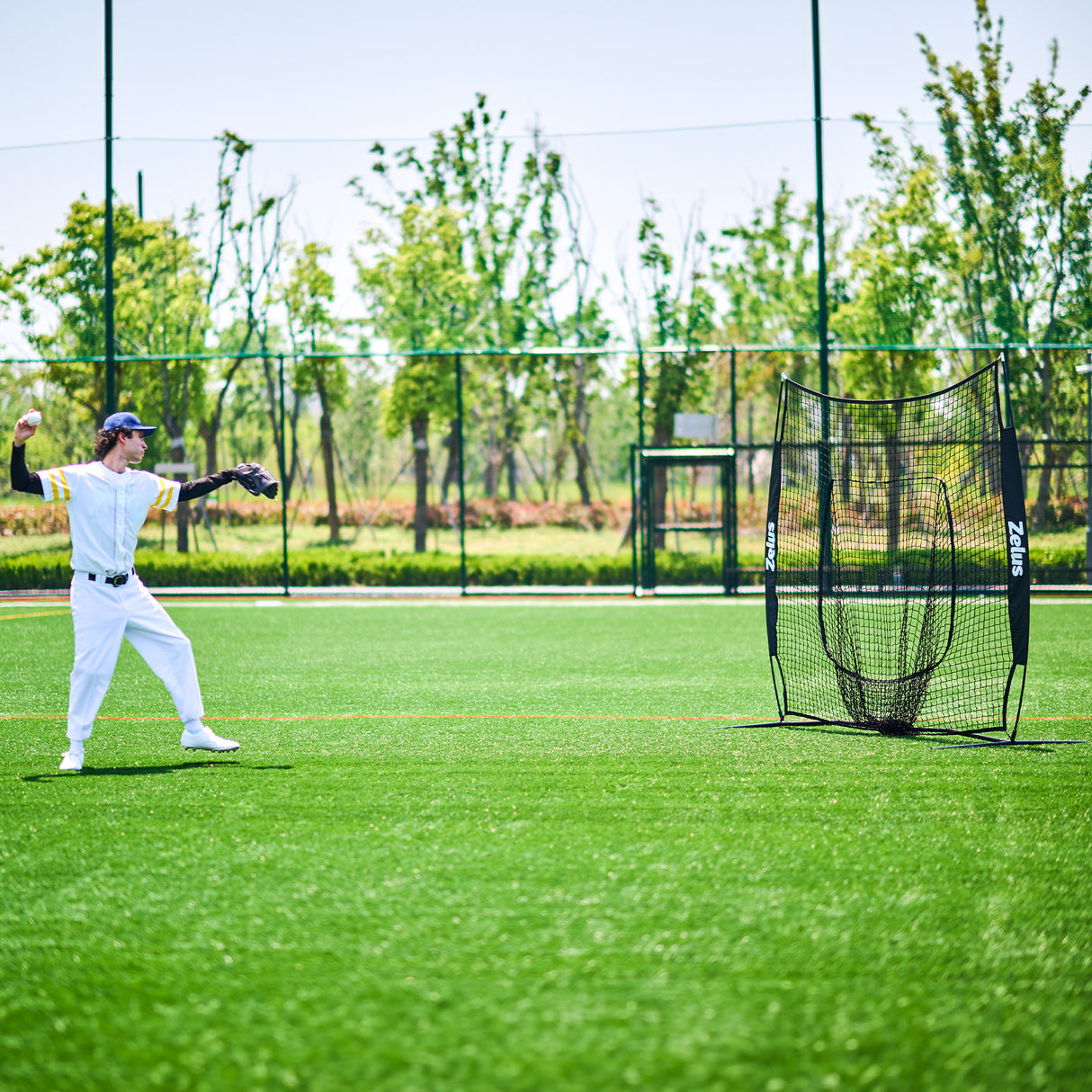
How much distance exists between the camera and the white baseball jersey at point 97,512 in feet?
19.7

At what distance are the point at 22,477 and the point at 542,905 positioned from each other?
3.75 m

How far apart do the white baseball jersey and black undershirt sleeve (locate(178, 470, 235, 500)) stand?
34 cm

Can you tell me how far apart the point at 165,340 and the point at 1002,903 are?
24647 millimetres

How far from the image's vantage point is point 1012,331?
2258cm

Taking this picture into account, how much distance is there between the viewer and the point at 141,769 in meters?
6.04

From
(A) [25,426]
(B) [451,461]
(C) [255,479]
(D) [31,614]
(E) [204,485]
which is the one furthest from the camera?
(B) [451,461]

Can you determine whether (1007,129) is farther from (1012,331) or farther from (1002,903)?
(1002,903)

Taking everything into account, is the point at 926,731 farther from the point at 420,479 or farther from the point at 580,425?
the point at 580,425

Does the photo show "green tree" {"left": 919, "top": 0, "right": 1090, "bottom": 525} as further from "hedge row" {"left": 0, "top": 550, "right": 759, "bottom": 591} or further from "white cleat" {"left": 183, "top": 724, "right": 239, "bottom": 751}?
"white cleat" {"left": 183, "top": 724, "right": 239, "bottom": 751}

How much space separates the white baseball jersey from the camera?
6.00 meters

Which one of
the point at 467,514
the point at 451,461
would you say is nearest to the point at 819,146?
the point at 467,514

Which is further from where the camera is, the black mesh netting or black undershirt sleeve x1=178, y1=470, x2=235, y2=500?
the black mesh netting

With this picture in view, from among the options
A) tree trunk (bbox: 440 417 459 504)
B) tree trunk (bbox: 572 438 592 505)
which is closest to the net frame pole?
tree trunk (bbox: 572 438 592 505)

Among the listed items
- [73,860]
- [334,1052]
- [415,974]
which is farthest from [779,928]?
[73,860]
